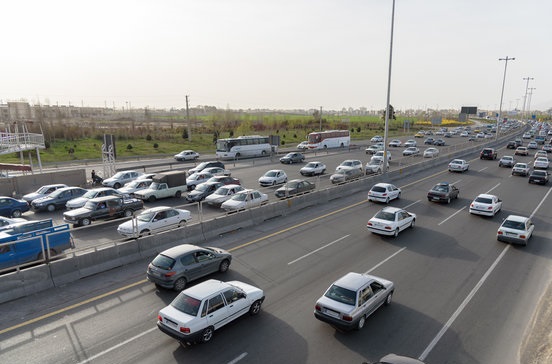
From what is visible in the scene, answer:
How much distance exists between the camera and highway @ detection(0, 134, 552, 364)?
9492 mm

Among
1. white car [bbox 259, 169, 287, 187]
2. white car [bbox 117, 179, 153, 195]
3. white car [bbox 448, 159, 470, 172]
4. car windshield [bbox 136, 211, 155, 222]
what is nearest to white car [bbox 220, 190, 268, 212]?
car windshield [bbox 136, 211, 155, 222]

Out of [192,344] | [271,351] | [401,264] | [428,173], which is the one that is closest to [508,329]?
[401,264]

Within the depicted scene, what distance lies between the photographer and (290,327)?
10.5 metres

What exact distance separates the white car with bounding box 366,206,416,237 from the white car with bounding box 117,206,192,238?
951cm

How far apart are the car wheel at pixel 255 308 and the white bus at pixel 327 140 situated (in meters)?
51.7

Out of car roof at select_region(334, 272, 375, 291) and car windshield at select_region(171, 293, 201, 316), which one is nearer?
car windshield at select_region(171, 293, 201, 316)

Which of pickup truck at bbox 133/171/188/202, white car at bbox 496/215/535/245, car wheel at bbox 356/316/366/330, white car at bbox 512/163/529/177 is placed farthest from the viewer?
white car at bbox 512/163/529/177

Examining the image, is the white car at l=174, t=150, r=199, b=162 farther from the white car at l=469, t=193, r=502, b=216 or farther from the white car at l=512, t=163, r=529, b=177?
the white car at l=512, t=163, r=529, b=177

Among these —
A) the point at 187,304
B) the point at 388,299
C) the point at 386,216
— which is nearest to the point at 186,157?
the point at 386,216

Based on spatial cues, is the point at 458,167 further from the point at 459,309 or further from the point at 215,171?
the point at 459,309

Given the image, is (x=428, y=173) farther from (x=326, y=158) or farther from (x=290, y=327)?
(x=290, y=327)

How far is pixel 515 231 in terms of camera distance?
1741 centimetres

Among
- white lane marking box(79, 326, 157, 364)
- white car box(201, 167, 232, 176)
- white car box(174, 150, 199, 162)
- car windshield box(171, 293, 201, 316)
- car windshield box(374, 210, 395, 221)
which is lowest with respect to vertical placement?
white car box(174, 150, 199, 162)

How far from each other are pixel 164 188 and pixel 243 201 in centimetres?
798
